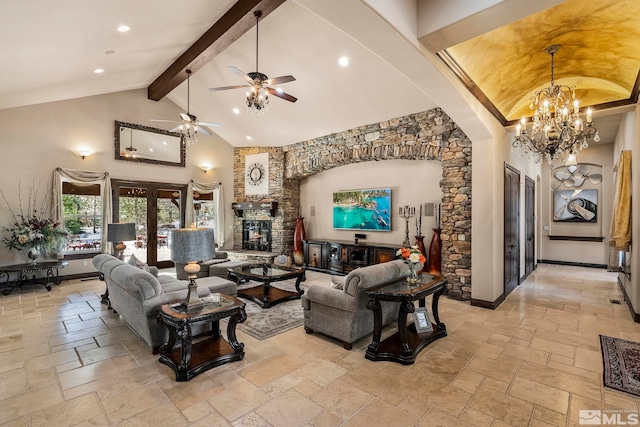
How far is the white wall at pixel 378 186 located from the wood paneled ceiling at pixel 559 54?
1858 millimetres

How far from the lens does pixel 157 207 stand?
26.8 feet

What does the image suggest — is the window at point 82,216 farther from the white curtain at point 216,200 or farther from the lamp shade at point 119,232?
the lamp shade at point 119,232

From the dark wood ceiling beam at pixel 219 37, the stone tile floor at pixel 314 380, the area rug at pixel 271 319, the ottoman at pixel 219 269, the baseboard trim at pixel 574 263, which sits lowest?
the stone tile floor at pixel 314 380

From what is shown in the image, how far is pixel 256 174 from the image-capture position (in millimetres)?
9258

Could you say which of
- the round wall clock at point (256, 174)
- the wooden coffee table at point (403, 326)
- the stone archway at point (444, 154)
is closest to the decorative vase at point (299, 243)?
the round wall clock at point (256, 174)

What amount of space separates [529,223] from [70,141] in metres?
10.8

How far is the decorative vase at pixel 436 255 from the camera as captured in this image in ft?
18.9

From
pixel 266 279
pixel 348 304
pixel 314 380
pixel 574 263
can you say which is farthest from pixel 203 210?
pixel 574 263

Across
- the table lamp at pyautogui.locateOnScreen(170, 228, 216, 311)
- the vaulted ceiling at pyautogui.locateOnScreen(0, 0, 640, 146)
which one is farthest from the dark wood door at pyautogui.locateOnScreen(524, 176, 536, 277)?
the table lamp at pyautogui.locateOnScreen(170, 228, 216, 311)

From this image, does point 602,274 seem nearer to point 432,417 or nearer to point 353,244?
point 353,244

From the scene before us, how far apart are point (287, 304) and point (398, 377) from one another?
2545mm

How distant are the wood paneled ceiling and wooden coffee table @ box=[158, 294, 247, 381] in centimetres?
349

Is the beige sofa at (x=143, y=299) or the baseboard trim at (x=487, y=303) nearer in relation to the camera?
the beige sofa at (x=143, y=299)

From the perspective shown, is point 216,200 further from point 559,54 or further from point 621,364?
point 621,364
